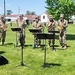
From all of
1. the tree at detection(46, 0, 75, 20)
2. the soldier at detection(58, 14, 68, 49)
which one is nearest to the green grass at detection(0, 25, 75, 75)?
the soldier at detection(58, 14, 68, 49)

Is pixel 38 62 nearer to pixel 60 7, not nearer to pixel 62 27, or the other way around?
pixel 62 27

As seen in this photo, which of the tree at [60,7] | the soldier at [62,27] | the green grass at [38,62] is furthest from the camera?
the tree at [60,7]

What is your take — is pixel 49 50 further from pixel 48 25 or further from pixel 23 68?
pixel 23 68

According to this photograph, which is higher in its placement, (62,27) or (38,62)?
(62,27)

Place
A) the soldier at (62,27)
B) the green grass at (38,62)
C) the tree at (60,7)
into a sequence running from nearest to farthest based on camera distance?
the green grass at (38,62) → the soldier at (62,27) → the tree at (60,7)

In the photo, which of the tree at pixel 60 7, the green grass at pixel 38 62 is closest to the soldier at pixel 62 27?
the green grass at pixel 38 62

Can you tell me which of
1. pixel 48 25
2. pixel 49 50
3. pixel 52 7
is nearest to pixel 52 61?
pixel 49 50

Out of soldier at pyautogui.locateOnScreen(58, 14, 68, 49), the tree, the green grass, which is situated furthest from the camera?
the tree

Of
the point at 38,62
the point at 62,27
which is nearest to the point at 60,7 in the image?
the point at 62,27

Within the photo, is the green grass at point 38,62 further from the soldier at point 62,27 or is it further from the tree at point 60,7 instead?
the tree at point 60,7

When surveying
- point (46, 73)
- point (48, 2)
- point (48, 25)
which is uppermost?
point (48, 2)

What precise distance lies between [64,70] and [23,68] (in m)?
1.88

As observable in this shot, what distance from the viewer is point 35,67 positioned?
14.1 meters

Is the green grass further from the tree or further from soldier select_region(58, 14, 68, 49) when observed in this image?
the tree
